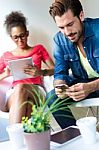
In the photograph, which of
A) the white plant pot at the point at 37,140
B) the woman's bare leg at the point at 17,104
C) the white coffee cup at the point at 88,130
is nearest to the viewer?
the white plant pot at the point at 37,140

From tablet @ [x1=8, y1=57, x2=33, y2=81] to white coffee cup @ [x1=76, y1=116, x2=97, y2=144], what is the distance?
2.72 ft

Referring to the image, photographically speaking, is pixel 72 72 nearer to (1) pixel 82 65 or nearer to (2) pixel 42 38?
(1) pixel 82 65

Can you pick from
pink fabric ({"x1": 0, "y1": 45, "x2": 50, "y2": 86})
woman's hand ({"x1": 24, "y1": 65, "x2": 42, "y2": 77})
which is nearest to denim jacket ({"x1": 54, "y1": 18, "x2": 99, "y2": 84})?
woman's hand ({"x1": 24, "y1": 65, "x2": 42, "y2": 77})

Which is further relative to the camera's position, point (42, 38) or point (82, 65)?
point (42, 38)

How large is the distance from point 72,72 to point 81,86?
338 mm

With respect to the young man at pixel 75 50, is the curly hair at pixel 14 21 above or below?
above

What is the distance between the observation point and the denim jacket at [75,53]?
6.26 feet

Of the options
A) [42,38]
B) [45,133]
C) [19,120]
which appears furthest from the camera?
[42,38]

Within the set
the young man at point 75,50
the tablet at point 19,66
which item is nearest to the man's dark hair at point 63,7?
the young man at point 75,50

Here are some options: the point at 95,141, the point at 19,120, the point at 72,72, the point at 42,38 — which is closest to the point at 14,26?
the point at 42,38

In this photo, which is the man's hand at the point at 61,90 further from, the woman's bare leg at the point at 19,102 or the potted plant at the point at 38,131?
the potted plant at the point at 38,131

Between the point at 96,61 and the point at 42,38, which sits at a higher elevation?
the point at 42,38

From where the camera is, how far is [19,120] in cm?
186

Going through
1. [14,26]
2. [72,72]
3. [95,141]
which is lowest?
[95,141]
